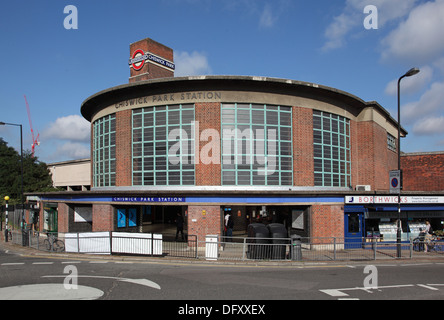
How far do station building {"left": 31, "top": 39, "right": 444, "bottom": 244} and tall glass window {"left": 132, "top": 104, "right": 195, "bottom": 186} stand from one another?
6 centimetres

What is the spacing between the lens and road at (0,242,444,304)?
364 inches

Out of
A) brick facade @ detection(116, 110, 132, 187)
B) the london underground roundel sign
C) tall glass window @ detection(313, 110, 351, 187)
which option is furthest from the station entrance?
the london underground roundel sign

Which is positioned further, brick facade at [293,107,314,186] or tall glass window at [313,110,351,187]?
tall glass window at [313,110,351,187]

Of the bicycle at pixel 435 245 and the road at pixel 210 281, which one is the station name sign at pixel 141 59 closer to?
the road at pixel 210 281

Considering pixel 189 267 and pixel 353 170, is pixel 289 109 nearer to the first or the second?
pixel 353 170

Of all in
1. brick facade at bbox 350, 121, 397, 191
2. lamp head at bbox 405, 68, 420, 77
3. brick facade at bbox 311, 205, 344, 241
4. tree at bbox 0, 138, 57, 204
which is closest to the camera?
lamp head at bbox 405, 68, 420, 77

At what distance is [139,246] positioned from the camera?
15.9 m

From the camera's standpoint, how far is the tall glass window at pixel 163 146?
20.9 m

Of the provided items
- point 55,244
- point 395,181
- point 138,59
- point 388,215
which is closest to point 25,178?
point 138,59

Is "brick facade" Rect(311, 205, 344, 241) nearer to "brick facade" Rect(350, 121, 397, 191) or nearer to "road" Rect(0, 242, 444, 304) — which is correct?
"road" Rect(0, 242, 444, 304)

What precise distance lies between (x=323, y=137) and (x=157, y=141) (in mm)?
11179

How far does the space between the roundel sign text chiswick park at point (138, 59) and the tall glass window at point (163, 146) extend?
7.01m
